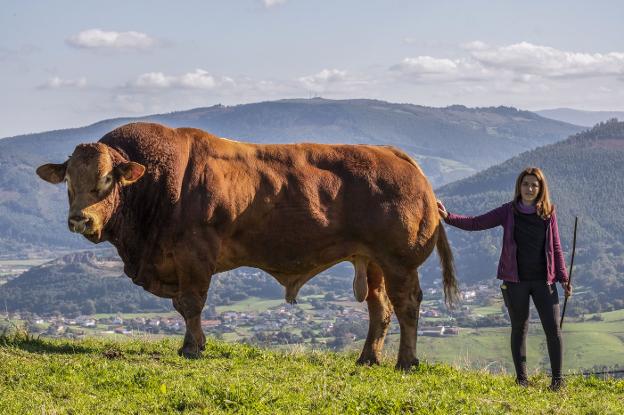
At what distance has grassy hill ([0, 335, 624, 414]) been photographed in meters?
10.0

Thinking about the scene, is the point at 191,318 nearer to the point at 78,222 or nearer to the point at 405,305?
the point at 78,222

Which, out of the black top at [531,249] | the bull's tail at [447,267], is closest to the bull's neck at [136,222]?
the bull's tail at [447,267]

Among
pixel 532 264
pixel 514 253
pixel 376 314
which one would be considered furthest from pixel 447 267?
pixel 532 264

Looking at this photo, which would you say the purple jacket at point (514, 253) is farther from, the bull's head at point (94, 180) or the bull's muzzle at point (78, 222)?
the bull's muzzle at point (78, 222)

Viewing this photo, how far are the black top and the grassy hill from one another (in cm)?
143

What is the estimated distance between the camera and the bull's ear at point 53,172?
13.5 m

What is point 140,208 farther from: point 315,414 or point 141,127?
point 315,414

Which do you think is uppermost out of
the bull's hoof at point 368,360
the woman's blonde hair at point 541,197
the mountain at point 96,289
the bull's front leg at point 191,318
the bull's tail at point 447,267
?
the woman's blonde hair at point 541,197

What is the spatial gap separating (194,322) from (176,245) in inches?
42.4

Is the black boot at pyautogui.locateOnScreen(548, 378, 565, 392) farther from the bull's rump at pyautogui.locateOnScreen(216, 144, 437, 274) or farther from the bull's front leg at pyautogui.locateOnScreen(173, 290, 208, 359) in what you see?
the bull's front leg at pyautogui.locateOnScreen(173, 290, 208, 359)

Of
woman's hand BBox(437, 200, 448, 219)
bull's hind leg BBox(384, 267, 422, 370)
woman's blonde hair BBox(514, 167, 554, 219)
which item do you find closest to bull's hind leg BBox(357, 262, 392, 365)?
bull's hind leg BBox(384, 267, 422, 370)

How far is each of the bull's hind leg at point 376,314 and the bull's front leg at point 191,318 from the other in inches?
93.7

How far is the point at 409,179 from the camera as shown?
14250mm

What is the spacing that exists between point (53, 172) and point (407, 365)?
5454 millimetres
